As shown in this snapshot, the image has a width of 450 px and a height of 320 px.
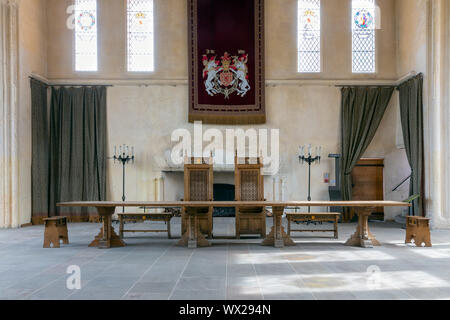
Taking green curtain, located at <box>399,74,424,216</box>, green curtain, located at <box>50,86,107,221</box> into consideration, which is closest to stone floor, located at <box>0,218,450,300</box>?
green curtain, located at <box>399,74,424,216</box>

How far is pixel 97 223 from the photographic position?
1001 cm

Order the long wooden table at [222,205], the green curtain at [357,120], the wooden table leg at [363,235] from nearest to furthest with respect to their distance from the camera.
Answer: the long wooden table at [222,205] → the wooden table leg at [363,235] → the green curtain at [357,120]

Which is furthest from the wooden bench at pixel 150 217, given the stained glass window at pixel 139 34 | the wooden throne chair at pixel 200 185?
the stained glass window at pixel 139 34

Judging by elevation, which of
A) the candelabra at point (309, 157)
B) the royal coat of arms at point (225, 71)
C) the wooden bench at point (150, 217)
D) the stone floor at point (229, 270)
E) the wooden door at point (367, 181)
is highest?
the royal coat of arms at point (225, 71)

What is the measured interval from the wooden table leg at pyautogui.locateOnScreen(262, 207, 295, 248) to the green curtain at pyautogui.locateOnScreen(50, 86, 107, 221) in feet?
17.9

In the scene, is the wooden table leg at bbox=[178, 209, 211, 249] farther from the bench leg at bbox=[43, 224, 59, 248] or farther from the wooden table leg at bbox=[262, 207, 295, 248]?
the bench leg at bbox=[43, 224, 59, 248]

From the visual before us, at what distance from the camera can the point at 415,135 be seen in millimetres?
9164

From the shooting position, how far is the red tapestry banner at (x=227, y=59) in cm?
1048

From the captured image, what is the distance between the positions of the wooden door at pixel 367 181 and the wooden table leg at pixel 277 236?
5.07 metres

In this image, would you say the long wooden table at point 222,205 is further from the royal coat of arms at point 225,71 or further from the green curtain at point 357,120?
the royal coat of arms at point 225,71

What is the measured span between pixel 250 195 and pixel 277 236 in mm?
1277

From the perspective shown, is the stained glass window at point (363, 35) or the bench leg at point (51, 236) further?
the stained glass window at point (363, 35)
